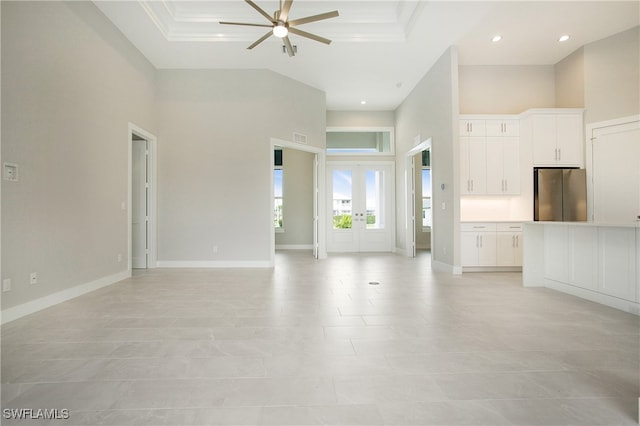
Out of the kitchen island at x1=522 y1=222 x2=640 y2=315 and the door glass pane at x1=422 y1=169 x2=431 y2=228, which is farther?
the door glass pane at x1=422 y1=169 x2=431 y2=228

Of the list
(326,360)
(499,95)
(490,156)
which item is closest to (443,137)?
(490,156)

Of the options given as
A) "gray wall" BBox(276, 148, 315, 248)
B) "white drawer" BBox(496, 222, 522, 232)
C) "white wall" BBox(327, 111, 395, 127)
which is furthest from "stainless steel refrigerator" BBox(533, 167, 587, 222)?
"gray wall" BBox(276, 148, 315, 248)

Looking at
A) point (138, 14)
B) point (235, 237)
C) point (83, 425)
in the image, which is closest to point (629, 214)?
point (235, 237)

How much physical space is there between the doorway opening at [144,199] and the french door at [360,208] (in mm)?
4391

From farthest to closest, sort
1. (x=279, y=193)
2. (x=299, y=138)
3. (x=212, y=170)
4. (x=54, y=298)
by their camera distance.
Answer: (x=279, y=193), (x=299, y=138), (x=212, y=170), (x=54, y=298)

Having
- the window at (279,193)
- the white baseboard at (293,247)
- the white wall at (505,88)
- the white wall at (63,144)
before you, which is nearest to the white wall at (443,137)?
the white wall at (505,88)

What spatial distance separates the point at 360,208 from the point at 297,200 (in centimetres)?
213

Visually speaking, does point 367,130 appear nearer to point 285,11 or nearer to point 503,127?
point 503,127

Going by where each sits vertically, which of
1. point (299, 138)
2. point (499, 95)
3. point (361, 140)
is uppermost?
point (499, 95)

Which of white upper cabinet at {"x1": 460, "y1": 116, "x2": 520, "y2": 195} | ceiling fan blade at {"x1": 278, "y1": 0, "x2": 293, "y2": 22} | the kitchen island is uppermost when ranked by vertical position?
ceiling fan blade at {"x1": 278, "y1": 0, "x2": 293, "y2": 22}

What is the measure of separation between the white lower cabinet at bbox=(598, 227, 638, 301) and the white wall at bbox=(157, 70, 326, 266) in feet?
16.3

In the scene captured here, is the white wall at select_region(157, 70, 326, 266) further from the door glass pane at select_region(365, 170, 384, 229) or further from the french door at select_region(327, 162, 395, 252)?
the door glass pane at select_region(365, 170, 384, 229)

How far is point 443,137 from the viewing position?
5.80 metres

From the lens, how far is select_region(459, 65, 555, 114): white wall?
20.0 feet
